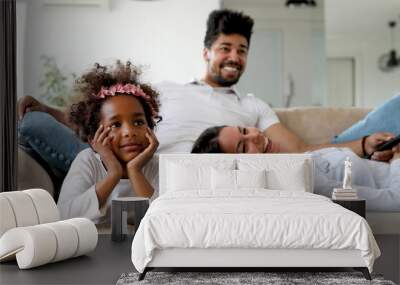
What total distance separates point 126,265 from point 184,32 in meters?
2.32

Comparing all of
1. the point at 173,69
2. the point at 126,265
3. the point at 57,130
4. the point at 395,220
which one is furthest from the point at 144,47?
the point at 395,220

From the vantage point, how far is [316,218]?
3857 mm

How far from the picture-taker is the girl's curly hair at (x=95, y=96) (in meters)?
5.79

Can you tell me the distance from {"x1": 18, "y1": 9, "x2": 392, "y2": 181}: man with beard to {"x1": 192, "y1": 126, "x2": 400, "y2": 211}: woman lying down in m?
0.07

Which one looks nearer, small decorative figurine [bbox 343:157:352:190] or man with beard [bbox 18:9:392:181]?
small decorative figurine [bbox 343:157:352:190]

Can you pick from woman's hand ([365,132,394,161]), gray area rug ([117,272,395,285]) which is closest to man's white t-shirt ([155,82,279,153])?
woman's hand ([365,132,394,161])

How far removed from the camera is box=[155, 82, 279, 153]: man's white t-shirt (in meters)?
5.72

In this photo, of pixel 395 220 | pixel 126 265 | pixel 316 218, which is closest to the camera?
pixel 316 218

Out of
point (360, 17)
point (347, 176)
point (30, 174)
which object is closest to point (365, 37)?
point (360, 17)

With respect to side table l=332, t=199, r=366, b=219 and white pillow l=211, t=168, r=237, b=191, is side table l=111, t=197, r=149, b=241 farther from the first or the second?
side table l=332, t=199, r=366, b=219

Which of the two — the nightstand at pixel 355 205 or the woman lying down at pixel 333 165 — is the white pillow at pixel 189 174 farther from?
the nightstand at pixel 355 205

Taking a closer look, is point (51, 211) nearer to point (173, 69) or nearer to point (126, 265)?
point (126, 265)

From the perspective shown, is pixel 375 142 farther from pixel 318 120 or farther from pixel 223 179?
pixel 223 179

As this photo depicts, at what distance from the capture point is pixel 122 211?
206 inches
